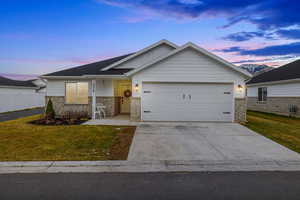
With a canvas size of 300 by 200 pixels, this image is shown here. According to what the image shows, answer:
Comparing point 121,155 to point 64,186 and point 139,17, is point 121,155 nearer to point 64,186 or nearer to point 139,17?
point 64,186

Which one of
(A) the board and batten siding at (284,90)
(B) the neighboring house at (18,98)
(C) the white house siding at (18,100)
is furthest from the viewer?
(B) the neighboring house at (18,98)

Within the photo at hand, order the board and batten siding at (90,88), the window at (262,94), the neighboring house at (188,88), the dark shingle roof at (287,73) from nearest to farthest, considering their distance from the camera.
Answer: the neighboring house at (188,88) < the board and batten siding at (90,88) < the dark shingle roof at (287,73) < the window at (262,94)

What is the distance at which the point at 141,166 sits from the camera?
399cm

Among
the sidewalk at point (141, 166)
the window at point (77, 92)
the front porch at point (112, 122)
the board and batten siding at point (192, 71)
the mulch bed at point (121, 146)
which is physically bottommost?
the sidewalk at point (141, 166)

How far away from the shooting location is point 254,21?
50.2 ft

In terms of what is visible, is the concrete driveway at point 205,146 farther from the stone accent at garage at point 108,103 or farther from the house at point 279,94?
the house at point 279,94

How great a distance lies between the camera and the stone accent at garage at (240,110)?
376 inches

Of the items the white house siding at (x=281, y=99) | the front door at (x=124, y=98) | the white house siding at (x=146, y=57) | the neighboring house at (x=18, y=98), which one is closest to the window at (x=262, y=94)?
the white house siding at (x=281, y=99)

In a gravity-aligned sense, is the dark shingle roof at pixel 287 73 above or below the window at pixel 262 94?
above

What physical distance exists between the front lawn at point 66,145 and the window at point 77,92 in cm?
484

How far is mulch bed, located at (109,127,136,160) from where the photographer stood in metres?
4.58

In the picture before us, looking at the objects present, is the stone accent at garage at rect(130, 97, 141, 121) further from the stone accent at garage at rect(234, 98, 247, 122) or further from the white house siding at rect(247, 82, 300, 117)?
the white house siding at rect(247, 82, 300, 117)

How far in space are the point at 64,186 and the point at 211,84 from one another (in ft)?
29.1

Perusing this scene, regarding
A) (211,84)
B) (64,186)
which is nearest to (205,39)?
(211,84)
